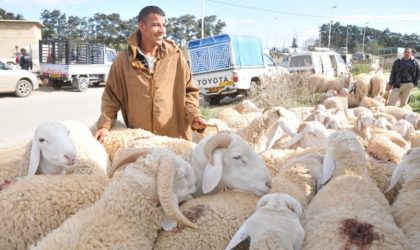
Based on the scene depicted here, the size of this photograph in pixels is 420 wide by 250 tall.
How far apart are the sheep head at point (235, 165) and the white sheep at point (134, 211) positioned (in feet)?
1.12

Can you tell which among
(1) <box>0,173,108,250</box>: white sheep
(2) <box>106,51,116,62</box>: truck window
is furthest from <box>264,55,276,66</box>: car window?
(1) <box>0,173,108,250</box>: white sheep

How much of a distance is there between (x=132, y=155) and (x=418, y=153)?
2.18 metres

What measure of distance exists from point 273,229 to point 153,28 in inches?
92.8

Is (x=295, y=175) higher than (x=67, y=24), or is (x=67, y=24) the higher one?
(x=67, y=24)

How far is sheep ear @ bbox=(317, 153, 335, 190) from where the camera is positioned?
2989mm

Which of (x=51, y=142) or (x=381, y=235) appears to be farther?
(x=51, y=142)

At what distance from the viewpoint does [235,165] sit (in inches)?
108

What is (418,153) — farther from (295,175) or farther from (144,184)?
(144,184)

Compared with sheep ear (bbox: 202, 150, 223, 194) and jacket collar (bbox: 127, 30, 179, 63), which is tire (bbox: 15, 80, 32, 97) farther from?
sheep ear (bbox: 202, 150, 223, 194)

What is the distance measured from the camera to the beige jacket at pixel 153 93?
3.76 m

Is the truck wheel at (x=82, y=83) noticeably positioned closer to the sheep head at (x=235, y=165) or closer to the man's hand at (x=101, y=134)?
the man's hand at (x=101, y=134)

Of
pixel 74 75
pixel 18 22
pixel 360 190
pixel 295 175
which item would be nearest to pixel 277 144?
pixel 295 175

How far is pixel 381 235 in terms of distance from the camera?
1898 mm

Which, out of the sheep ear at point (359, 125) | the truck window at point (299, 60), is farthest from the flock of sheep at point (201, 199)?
the truck window at point (299, 60)
